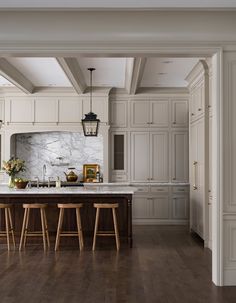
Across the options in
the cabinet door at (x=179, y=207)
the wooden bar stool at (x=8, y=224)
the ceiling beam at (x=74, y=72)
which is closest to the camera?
the ceiling beam at (x=74, y=72)

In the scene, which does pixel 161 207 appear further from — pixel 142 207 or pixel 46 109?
pixel 46 109

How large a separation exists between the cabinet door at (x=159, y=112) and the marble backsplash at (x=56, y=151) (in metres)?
1.27

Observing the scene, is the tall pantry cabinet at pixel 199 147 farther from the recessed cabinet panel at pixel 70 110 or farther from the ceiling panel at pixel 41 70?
the recessed cabinet panel at pixel 70 110

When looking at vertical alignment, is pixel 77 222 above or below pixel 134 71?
below

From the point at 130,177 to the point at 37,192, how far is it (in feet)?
9.60

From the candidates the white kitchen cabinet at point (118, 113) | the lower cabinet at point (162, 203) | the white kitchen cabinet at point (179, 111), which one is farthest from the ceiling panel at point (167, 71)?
the lower cabinet at point (162, 203)

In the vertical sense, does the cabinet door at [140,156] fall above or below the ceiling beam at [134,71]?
below

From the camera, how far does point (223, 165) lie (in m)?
4.70

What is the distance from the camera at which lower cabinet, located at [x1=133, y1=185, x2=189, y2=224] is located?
9.37m

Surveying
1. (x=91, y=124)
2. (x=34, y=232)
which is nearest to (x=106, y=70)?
(x=91, y=124)

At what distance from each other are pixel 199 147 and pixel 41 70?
118 inches

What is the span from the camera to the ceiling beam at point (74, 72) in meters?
6.53

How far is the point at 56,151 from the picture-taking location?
9922mm

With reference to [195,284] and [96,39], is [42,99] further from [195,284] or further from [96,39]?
[195,284]
